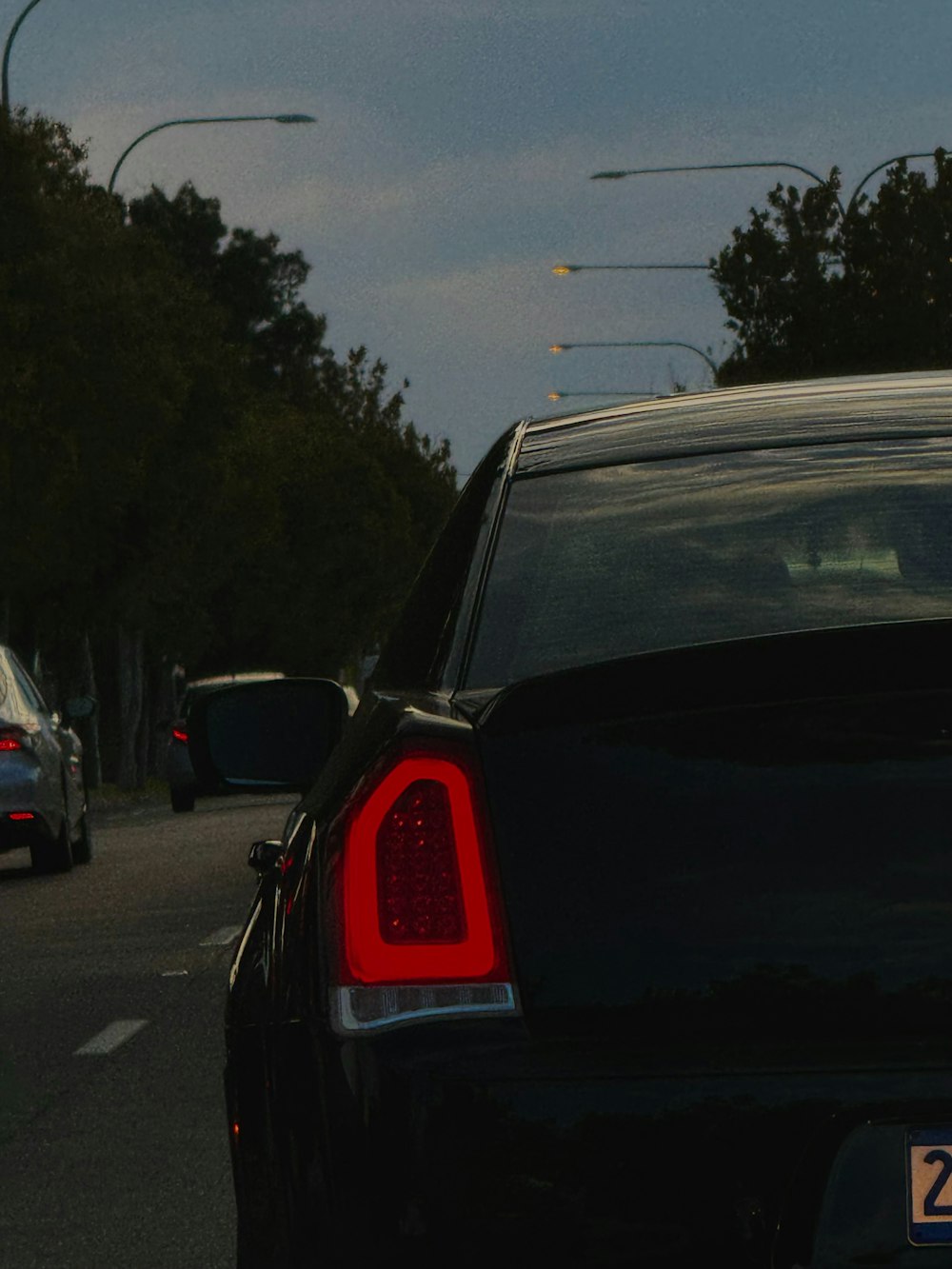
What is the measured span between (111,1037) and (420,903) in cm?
713

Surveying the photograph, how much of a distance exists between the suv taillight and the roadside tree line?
1384 inches

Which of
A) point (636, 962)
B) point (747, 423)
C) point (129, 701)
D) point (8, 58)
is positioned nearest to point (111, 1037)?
point (747, 423)

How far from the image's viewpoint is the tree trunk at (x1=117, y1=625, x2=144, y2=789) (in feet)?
194

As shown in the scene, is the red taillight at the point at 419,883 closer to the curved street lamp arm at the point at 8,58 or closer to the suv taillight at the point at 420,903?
the suv taillight at the point at 420,903

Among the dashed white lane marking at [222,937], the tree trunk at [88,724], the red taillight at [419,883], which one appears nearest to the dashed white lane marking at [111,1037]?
the dashed white lane marking at [222,937]

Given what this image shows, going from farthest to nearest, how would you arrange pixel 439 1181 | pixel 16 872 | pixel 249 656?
1. pixel 249 656
2. pixel 16 872
3. pixel 439 1181

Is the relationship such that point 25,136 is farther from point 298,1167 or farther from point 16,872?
point 298,1167

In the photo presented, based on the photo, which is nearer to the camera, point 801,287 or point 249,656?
point 801,287

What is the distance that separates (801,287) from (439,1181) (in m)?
43.9

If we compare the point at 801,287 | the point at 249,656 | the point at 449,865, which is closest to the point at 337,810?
the point at 449,865

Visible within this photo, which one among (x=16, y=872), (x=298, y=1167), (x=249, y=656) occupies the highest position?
(x=298, y=1167)

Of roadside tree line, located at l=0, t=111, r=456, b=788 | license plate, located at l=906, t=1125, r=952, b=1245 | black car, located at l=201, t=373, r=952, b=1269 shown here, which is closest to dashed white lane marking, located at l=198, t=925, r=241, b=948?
black car, located at l=201, t=373, r=952, b=1269

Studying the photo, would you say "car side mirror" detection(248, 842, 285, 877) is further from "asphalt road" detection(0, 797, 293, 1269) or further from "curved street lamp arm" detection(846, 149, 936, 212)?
"curved street lamp arm" detection(846, 149, 936, 212)

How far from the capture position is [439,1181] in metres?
3.09
